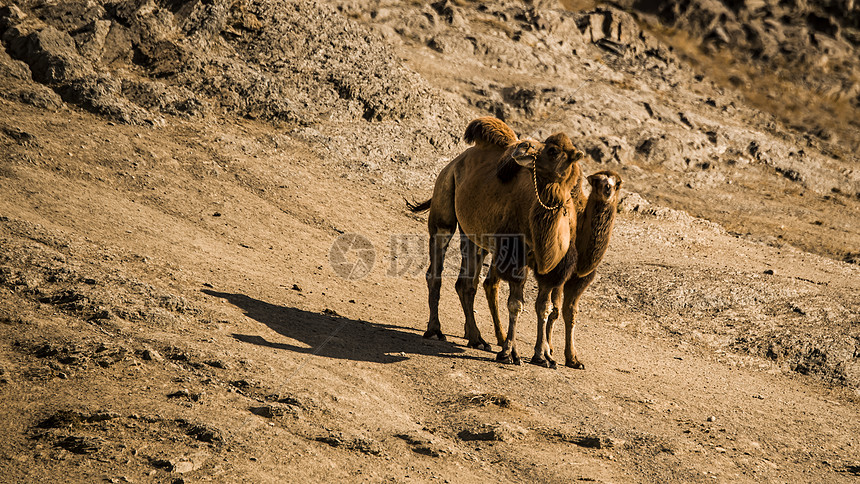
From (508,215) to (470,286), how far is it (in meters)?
1.43

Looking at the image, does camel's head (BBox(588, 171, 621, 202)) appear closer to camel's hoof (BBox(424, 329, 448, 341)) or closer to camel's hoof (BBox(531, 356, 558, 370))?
camel's hoof (BBox(531, 356, 558, 370))

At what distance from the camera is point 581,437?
7668 mm

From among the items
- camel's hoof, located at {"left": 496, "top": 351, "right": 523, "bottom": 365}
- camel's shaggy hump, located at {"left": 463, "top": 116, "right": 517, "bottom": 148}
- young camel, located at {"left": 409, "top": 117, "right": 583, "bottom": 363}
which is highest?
camel's shaggy hump, located at {"left": 463, "top": 116, "right": 517, "bottom": 148}

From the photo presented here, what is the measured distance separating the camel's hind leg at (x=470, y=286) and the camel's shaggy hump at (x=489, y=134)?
1.43m

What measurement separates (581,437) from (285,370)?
316 cm

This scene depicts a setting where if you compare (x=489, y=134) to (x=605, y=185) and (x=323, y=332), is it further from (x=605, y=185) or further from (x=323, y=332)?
(x=323, y=332)

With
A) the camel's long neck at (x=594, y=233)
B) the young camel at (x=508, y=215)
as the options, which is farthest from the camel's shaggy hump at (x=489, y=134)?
the camel's long neck at (x=594, y=233)

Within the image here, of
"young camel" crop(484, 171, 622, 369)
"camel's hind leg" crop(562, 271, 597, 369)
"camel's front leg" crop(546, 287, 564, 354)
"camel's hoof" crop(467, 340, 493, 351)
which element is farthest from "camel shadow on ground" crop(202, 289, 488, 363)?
"camel's hind leg" crop(562, 271, 597, 369)

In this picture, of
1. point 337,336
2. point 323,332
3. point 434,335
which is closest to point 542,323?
point 434,335

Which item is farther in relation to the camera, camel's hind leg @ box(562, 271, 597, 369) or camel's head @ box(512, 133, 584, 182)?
camel's hind leg @ box(562, 271, 597, 369)

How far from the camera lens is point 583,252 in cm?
998

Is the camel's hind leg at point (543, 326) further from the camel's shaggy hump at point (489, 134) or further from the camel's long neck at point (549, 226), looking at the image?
the camel's shaggy hump at point (489, 134)

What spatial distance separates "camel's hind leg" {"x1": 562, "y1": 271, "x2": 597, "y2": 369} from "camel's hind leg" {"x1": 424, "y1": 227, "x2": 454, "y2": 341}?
1.75 m

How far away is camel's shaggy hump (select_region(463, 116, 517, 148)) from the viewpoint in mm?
10750
